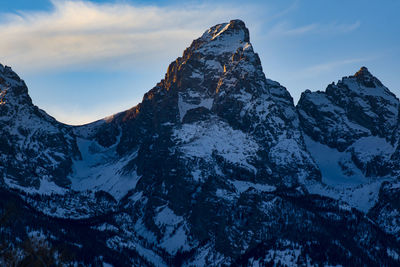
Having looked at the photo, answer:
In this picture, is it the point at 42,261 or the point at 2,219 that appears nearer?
the point at 2,219

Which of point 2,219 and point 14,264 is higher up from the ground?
point 2,219

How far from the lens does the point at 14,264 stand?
154 metres

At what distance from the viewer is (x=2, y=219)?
13600cm

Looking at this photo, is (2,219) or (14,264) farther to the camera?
(14,264)

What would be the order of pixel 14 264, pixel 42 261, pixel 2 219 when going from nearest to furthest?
pixel 2 219 → pixel 14 264 → pixel 42 261

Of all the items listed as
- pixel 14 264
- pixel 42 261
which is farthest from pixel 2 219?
pixel 42 261

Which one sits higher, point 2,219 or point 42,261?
point 2,219

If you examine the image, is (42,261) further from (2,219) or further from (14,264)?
(2,219)

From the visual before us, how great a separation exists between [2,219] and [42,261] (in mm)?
32456

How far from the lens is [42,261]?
165 metres

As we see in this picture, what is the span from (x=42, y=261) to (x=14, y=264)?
39.6ft

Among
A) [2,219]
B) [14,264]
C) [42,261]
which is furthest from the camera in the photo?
[42,261]
